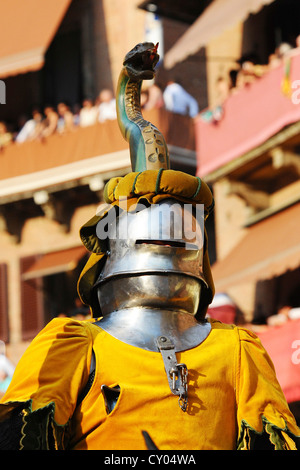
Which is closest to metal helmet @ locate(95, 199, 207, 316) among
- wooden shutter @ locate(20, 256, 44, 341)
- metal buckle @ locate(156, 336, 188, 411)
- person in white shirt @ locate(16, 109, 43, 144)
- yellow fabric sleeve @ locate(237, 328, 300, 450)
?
metal buckle @ locate(156, 336, 188, 411)

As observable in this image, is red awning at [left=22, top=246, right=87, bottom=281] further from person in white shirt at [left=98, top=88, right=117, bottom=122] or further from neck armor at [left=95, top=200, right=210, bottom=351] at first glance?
neck armor at [left=95, top=200, right=210, bottom=351]

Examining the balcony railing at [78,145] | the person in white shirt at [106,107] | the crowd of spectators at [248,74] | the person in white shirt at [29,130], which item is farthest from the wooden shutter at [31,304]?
the crowd of spectators at [248,74]

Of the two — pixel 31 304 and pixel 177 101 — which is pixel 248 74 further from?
pixel 31 304

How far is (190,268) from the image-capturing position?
6.01 m

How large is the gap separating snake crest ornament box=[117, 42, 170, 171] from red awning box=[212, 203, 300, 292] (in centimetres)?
785

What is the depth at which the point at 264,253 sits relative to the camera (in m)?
15.1

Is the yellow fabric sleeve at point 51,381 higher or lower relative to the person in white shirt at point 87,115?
higher

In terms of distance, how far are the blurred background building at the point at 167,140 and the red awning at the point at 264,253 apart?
25 mm

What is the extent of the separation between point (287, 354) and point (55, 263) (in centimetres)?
588

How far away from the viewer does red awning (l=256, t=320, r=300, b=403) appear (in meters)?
13.5

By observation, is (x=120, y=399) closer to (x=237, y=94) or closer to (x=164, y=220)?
(x=164, y=220)

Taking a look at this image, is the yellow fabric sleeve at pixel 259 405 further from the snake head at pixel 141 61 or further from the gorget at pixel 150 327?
the snake head at pixel 141 61

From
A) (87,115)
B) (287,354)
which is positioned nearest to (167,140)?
(87,115)

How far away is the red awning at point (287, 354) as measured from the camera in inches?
530
